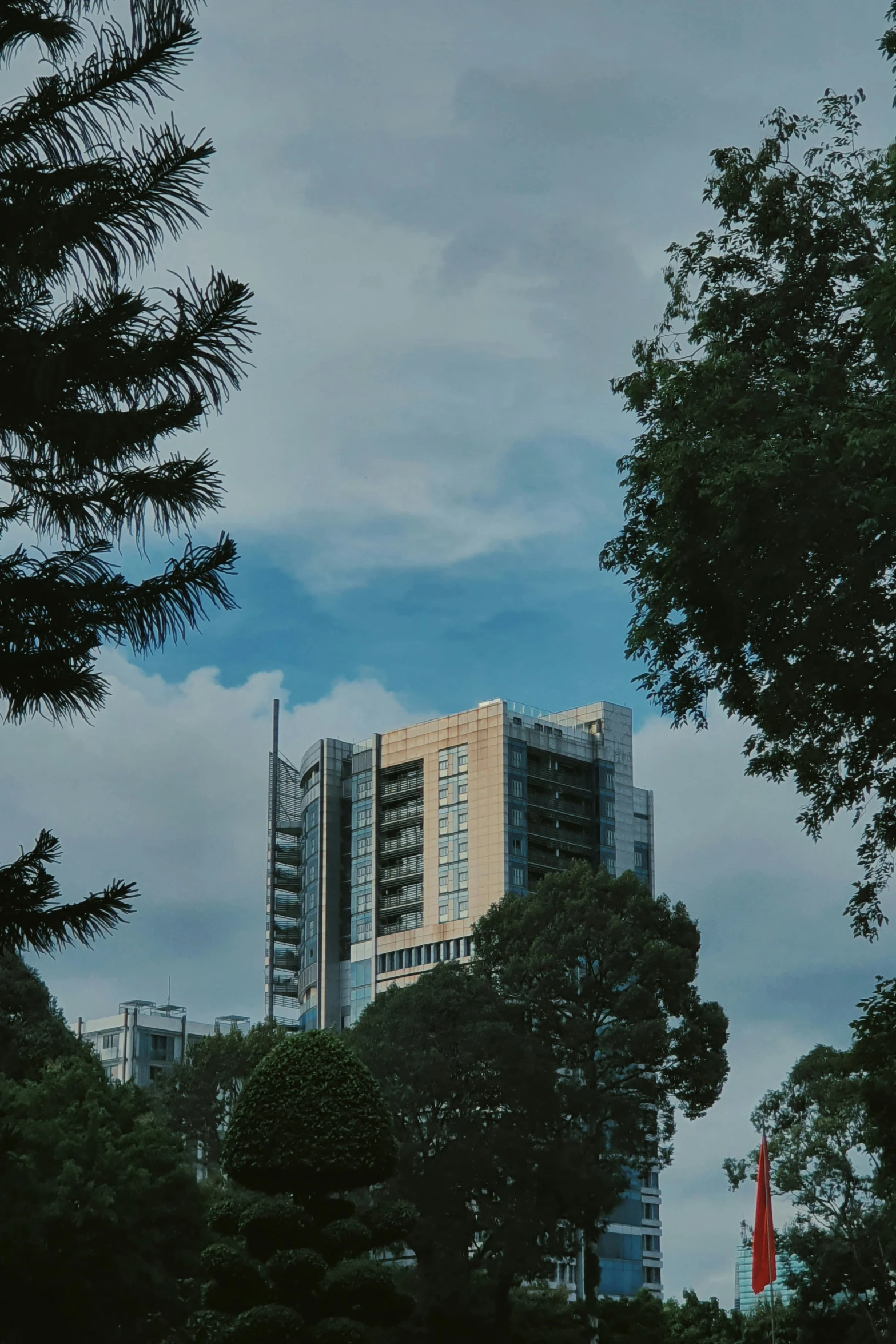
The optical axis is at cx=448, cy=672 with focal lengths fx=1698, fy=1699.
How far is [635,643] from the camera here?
76.7ft

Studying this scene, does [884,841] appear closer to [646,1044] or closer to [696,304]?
[696,304]

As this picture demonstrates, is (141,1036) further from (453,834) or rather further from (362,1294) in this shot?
(362,1294)

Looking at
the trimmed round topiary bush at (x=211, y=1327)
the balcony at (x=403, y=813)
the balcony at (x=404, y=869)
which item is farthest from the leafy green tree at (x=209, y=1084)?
the balcony at (x=403, y=813)

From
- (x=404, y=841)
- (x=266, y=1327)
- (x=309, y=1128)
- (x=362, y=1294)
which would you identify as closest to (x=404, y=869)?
(x=404, y=841)

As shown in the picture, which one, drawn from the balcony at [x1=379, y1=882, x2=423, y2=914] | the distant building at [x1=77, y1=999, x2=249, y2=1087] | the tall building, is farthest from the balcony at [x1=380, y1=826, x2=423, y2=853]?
the distant building at [x1=77, y1=999, x2=249, y2=1087]

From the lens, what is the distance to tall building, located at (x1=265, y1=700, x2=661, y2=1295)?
102812 mm

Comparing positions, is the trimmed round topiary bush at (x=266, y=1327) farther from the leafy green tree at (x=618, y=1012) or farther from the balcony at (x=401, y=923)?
the balcony at (x=401, y=923)

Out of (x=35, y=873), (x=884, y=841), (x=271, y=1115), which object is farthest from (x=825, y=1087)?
(x=35, y=873)

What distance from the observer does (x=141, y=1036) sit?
13000 centimetres

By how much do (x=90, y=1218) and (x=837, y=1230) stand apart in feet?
65.7

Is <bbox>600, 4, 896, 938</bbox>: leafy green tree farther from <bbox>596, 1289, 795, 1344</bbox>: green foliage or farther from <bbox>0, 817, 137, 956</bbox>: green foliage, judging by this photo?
<bbox>596, 1289, 795, 1344</bbox>: green foliage

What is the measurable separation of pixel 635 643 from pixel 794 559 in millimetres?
2707

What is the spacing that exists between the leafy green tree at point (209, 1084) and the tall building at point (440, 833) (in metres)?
37.0

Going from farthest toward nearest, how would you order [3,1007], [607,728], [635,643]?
[607,728], [3,1007], [635,643]
